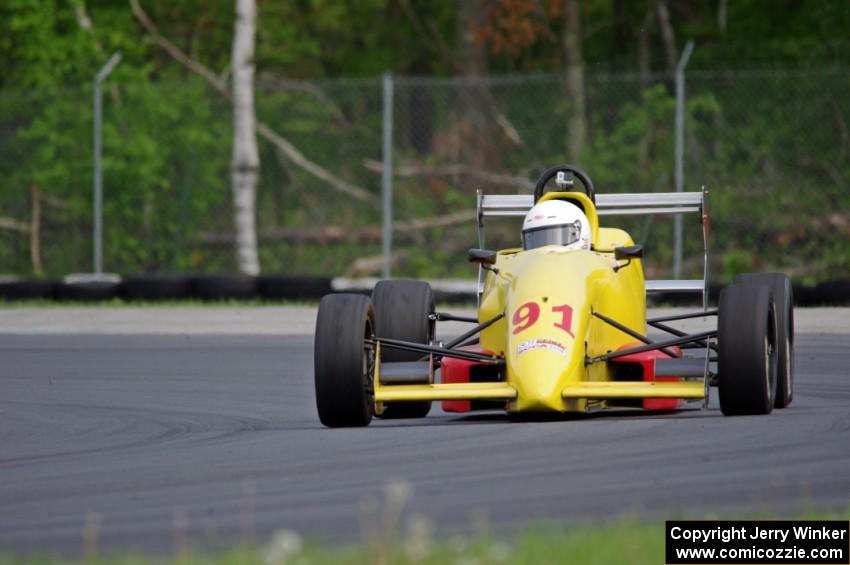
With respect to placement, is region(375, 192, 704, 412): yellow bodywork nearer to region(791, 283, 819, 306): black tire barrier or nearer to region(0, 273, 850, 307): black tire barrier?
region(791, 283, 819, 306): black tire barrier

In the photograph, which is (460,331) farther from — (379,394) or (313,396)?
(379,394)

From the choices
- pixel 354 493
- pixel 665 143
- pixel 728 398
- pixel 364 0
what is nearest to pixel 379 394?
pixel 728 398

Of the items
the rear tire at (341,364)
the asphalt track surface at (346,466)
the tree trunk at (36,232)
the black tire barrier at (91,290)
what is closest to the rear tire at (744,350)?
the asphalt track surface at (346,466)

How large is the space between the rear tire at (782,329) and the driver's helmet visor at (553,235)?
1.19 meters

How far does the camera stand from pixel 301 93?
2436 centimetres

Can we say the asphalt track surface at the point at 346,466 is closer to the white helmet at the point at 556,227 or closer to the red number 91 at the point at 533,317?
the red number 91 at the point at 533,317

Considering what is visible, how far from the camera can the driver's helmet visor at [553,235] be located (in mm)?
10508

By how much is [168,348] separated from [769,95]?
856 cm

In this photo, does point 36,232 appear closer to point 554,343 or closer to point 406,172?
point 406,172

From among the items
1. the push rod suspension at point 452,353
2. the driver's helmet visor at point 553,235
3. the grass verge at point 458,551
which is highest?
the driver's helmet visor at point 553,235

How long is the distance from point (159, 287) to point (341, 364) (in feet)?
36.6

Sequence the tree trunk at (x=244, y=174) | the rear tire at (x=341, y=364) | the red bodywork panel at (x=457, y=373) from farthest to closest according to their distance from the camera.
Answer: the tree trunk at (x=244, y=174), the red bodywork panel at (x=457, y=373), the rear tire at (x=341, y=364)

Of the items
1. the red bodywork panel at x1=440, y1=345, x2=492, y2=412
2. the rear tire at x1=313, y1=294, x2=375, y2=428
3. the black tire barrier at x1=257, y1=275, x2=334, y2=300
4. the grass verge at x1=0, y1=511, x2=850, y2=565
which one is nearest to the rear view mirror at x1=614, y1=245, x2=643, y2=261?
the red bodywork panel at x1=440, y1=345, x2=492, y2=412

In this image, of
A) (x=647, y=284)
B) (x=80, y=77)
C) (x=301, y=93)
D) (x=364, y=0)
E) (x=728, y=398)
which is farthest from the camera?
(x=364, y=0)
